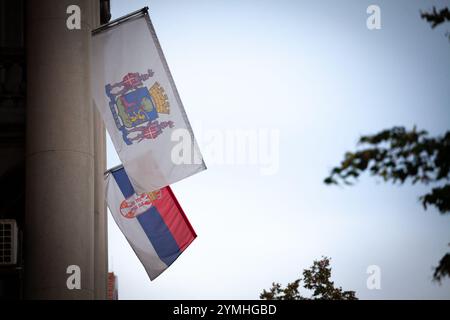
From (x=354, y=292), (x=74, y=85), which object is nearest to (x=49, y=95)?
(x=74, y=85)

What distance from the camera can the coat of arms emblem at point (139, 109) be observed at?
15484 mm

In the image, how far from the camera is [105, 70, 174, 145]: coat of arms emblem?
1548 cm

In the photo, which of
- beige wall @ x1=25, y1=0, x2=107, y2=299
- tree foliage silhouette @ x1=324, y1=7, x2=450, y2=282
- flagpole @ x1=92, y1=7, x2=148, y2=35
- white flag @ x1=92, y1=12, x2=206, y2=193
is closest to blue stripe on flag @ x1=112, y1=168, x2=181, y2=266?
beige wall @ x1=25, y1=0, x2=107, y2=299

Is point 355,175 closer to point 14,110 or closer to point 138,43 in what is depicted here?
point 138,43

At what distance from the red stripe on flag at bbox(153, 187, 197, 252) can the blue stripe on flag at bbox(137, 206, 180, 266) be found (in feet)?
0.28

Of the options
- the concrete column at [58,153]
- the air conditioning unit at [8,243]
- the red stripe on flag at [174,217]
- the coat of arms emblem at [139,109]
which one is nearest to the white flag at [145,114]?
the coat of arms emblem at [139,109]

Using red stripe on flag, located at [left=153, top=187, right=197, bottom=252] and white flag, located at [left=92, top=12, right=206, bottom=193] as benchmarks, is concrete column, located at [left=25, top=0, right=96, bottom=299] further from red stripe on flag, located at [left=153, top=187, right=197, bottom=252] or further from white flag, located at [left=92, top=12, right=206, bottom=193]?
red stripe on flag, located at [left=153, top=187, right=197, bottom=252]

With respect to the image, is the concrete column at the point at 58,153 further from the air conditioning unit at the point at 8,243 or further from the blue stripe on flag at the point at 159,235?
the blue stripe on flag at the point at 159,235

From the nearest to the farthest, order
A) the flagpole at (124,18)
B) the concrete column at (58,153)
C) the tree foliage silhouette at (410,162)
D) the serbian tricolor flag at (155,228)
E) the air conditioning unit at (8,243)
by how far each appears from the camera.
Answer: the tree foliage silhouette at (410,162)
the air conditioning unit at (8,243)
the concrete column at (58,153)
the flagpole at (124,18)
the serbian tricolor flag at (155,228)

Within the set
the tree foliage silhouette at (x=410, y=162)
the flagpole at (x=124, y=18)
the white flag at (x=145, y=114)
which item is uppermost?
the flagpole at (x=124, y=18)

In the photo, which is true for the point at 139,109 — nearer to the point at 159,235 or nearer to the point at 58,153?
the point at 58,153

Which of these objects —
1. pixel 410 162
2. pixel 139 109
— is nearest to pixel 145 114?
pixel 139 109

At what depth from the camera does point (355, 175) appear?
7293mm
